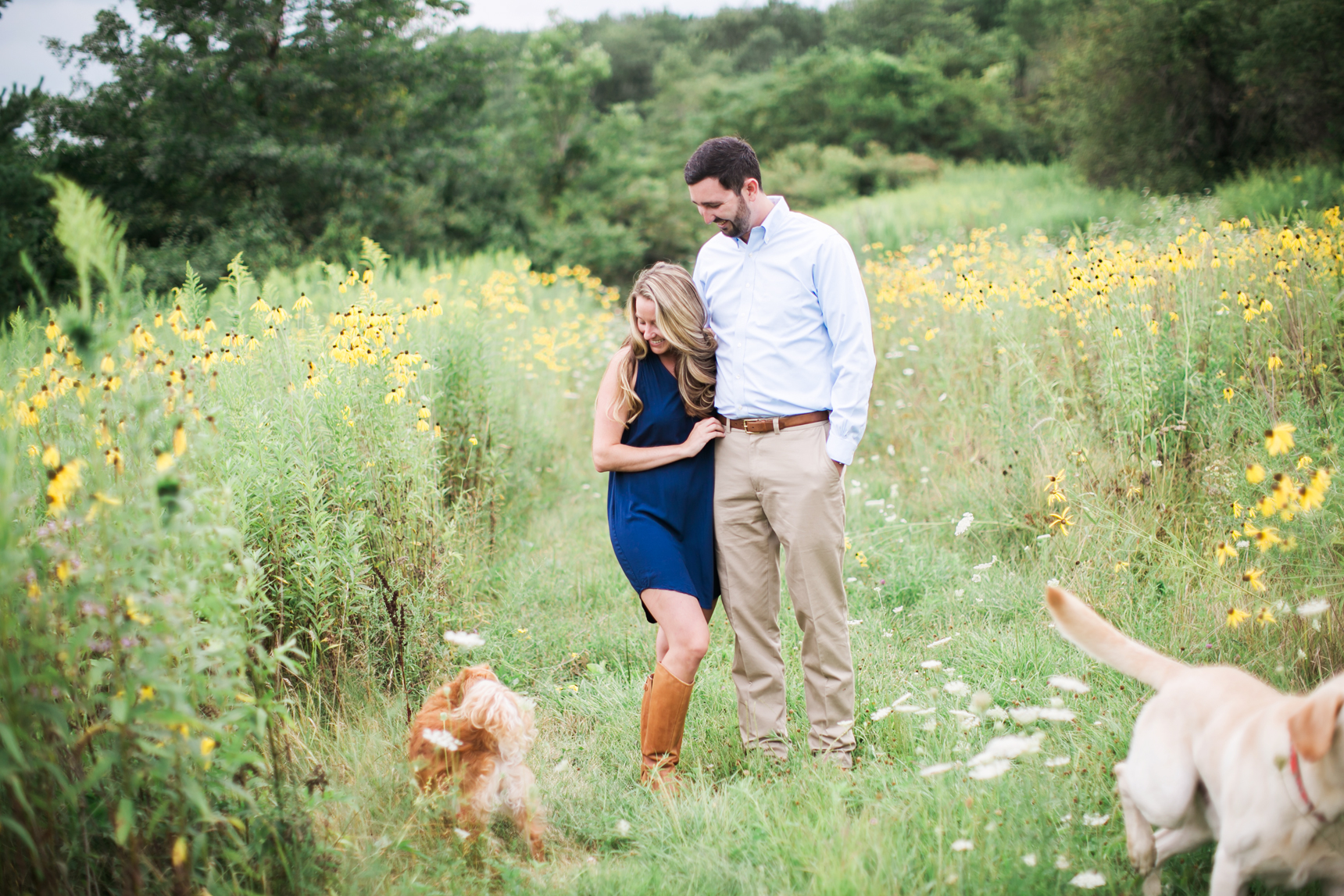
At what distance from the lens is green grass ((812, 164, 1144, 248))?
14.5 meters

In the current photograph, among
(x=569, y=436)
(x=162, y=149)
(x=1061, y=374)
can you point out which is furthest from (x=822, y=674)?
(x=162, y=149)

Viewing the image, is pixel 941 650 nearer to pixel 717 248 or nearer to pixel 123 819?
pixel 717 248

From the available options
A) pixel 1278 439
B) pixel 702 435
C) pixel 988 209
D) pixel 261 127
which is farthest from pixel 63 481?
pixel 988 209

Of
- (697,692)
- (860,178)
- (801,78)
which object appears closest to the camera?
(697,692)

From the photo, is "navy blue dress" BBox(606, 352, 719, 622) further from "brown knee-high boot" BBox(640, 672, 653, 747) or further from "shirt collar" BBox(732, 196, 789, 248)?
"shirt collar" BBox(732, 196, 789, 248)

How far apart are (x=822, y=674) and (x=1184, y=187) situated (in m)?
16.5

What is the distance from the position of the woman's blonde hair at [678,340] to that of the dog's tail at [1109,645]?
1.52 meters

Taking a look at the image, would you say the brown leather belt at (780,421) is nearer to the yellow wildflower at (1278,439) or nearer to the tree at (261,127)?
the yellow wildflower at (1278,439)

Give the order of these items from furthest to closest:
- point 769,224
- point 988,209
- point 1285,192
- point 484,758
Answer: point 988,209, point 1285,192, point 769,224, point 484,758

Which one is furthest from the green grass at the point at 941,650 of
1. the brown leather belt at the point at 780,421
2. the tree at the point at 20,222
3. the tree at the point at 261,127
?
the tree at the point at 261,127

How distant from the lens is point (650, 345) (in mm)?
3105

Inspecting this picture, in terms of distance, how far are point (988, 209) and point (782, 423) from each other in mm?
16258

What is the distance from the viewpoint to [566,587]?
477 centimetres

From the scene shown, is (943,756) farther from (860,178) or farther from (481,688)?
(860,178)
